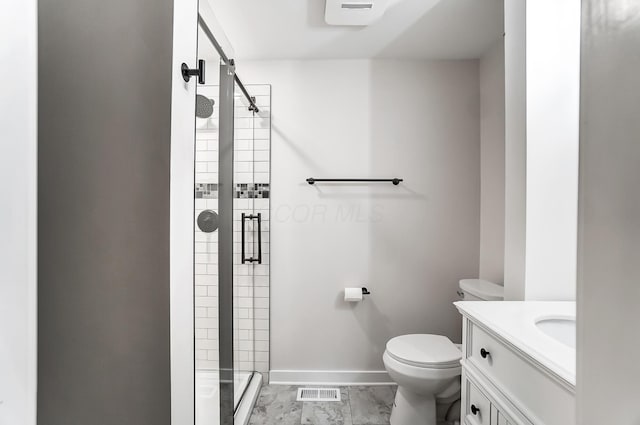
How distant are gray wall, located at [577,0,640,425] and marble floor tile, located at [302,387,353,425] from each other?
1.86 metres

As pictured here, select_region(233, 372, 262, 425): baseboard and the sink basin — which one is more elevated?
the sink basin

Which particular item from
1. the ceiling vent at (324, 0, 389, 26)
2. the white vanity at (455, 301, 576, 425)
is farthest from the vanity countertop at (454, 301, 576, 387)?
the ceiling vent at (324, 0, 389, 26)

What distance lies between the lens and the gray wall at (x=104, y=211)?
17.8 inches

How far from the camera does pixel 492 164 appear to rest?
7.07 ft

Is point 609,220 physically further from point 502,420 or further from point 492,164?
point 492,164

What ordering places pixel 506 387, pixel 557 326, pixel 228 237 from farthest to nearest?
pixel 228 237 < pixel 557 326 < pixel 506 387

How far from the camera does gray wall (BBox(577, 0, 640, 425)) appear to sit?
0.96 ft

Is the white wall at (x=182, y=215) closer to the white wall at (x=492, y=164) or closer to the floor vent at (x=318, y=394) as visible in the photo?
the floor vent at (x=318, y=394)

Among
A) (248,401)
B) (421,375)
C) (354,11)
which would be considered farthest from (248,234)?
(354,11)

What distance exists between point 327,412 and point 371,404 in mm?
309

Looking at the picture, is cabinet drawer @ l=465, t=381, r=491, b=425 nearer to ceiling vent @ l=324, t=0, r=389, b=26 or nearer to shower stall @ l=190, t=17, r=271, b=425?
shower stall @ l=190, t=17, r=271, b=425

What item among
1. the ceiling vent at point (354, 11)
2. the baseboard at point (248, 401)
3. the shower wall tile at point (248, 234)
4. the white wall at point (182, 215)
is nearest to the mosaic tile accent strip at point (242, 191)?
the shower wall tile at point (248, 234)

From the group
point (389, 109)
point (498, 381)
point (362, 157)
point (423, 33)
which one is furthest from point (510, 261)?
point (423, 33)

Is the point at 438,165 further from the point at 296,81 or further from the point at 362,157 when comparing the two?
the point at 296,81
